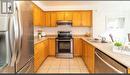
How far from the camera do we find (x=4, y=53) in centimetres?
174

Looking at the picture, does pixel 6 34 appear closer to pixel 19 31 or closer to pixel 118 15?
pixel 19 31

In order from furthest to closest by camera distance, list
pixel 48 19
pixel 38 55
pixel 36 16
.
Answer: pixel 48 19, pixel 36 16, pixel 38 55

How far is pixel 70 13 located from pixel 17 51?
555 cm

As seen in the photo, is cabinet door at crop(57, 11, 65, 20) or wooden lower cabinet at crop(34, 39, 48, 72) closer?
wooden lower cabinet at crop(34, 39, 48, 72)

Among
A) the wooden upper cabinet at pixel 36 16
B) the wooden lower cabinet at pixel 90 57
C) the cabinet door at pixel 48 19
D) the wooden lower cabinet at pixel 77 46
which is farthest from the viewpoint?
the cabinet door at pixel 48 19

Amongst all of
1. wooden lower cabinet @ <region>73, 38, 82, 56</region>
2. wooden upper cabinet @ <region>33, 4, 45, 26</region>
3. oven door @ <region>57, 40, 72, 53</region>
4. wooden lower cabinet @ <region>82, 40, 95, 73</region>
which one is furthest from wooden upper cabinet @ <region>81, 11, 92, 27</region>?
wooden lower cabinet @ <region>82, 40, 95, 73</region>

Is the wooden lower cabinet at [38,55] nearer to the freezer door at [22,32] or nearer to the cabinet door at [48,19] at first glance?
the freezer door at [22,32]

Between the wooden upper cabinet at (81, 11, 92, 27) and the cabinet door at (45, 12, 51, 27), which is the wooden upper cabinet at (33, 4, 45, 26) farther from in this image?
the wooden upper cabinet at (81, 11, 92, 27)

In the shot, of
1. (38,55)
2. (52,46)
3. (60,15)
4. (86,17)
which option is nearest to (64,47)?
(52,46)

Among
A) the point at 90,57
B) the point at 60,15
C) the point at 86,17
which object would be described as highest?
the point at 60,15

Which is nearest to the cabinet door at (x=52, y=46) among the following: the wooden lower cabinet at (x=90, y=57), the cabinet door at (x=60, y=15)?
the cabinet door at (x=60, y=15)

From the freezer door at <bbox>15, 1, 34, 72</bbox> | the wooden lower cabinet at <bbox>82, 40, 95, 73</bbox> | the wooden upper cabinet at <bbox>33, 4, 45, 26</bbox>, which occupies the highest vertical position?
the wooden upper cabinet at <bbox>33, 4, 45, 26</bbox>

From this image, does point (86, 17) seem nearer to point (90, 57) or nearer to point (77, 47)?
point (77, 47)

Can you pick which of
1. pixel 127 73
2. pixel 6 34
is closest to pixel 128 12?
pixel 127 73
